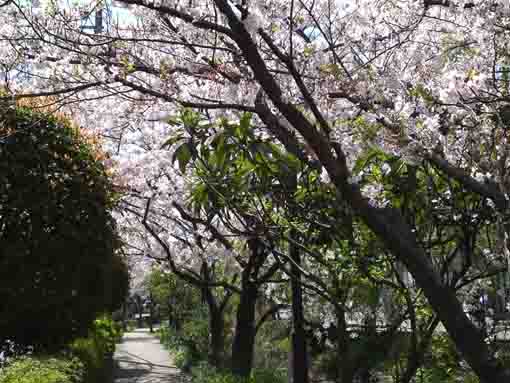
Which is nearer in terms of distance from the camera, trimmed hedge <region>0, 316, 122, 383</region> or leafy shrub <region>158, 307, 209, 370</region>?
trimmed hedge <region>0, 316, 122, 383</region>

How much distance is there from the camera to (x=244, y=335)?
33.6ft

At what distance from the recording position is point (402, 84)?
4.56 m

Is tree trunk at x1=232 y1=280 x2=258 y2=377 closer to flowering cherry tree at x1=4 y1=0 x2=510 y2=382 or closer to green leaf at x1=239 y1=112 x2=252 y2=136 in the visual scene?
flowering cherry tree at x1=4 y1=0 x2=510 y2=382

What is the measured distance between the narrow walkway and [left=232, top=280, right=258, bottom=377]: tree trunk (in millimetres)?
4036

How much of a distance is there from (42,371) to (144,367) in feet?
37.6

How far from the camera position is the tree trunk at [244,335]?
32.3 ft

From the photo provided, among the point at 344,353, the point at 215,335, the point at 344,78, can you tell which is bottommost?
the point at 344,353

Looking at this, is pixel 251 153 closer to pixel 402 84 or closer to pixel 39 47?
pixel 402 84

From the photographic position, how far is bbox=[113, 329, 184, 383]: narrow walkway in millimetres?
14269

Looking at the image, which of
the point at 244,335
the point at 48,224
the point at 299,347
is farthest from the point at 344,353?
the point at 244,335

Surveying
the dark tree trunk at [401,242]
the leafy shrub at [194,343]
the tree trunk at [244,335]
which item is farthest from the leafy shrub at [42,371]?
the leafy shrub at [194,343]

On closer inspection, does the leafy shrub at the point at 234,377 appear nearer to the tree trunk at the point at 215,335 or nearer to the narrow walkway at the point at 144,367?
the tree trunk at the point at 215,335

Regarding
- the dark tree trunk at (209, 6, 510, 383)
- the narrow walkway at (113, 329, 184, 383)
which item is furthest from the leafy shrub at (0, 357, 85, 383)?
the narrow walkway at (113, 329, 184, 383)

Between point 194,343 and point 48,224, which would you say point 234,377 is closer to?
point 48,224
